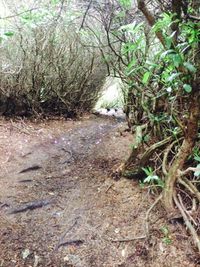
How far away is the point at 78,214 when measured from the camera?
124 inches

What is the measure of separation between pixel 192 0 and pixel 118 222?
6.12ft

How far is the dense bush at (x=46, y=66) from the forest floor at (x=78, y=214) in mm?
1217

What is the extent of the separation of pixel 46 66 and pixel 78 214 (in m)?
3.36

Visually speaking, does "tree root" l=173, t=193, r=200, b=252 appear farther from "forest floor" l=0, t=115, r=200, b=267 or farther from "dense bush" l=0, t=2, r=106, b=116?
"dense bush" l=0, t=2, r=106, b=116

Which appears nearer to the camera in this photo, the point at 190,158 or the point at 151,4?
the point at 190,158

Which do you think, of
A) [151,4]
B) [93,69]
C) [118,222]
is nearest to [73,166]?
[118,222]

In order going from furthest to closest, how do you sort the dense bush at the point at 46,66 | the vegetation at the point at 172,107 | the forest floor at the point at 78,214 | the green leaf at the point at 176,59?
1. the dense bush at the point at 46,66
2. the forest floor at the point at 78,214
3. the vegetation at the point at 172,107
4. the green leaf at the point at 176,59

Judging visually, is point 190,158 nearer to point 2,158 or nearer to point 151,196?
point 151,196

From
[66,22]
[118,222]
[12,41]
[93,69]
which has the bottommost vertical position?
[118,222]

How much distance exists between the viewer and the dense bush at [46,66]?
17.7 ft

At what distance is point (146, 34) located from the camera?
421 cm

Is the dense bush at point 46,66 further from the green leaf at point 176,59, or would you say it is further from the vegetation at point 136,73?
the green leaf at point 176,59

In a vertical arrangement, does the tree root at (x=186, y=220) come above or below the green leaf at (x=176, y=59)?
below

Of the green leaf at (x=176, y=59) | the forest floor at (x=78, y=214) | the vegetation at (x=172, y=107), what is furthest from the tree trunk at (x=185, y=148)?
the green leaf at (x=176, y=59)
